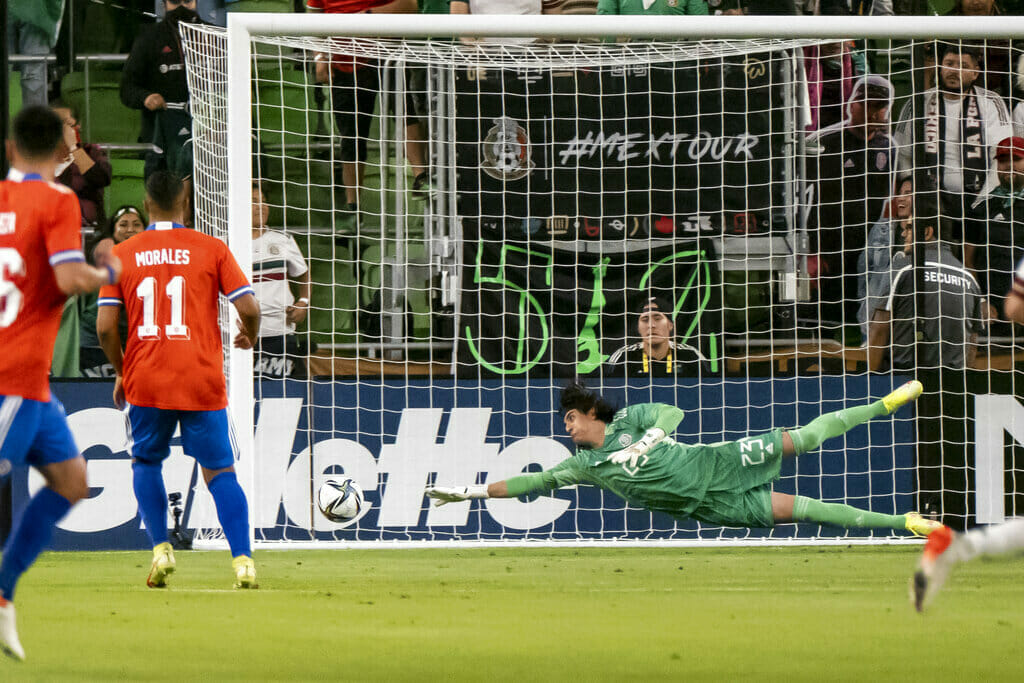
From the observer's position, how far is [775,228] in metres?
9.21

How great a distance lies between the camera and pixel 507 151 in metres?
9.23

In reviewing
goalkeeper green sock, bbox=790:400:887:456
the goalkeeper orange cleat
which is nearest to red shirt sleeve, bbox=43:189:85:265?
the goalkeeper orange cleat

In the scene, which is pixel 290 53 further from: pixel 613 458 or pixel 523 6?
Answer: pixel 613 458

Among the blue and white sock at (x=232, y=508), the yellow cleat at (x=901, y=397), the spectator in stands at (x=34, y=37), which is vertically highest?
the spectator in stands at (x=34, y=37)

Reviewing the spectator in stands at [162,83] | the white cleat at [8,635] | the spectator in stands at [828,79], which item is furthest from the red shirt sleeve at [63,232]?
the spectator in stands at [828,79]

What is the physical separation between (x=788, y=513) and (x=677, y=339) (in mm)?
2012

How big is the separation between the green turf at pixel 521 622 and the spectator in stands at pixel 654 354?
5.47 ft

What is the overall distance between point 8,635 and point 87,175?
5.97 metres

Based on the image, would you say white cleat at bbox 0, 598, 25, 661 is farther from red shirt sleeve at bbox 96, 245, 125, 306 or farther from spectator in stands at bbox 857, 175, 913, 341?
spectator in stands at bbox 857, 175, 913, 341

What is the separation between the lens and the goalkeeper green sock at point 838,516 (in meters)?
7.27

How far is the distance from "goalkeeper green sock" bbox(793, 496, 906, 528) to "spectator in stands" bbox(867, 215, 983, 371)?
5.41 ft

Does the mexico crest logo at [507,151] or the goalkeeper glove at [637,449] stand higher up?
the mexico crest logo at [507,151]

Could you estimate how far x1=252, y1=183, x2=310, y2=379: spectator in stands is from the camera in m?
8.62

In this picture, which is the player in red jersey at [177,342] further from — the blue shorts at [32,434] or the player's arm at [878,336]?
the player's arm at [878,336]
